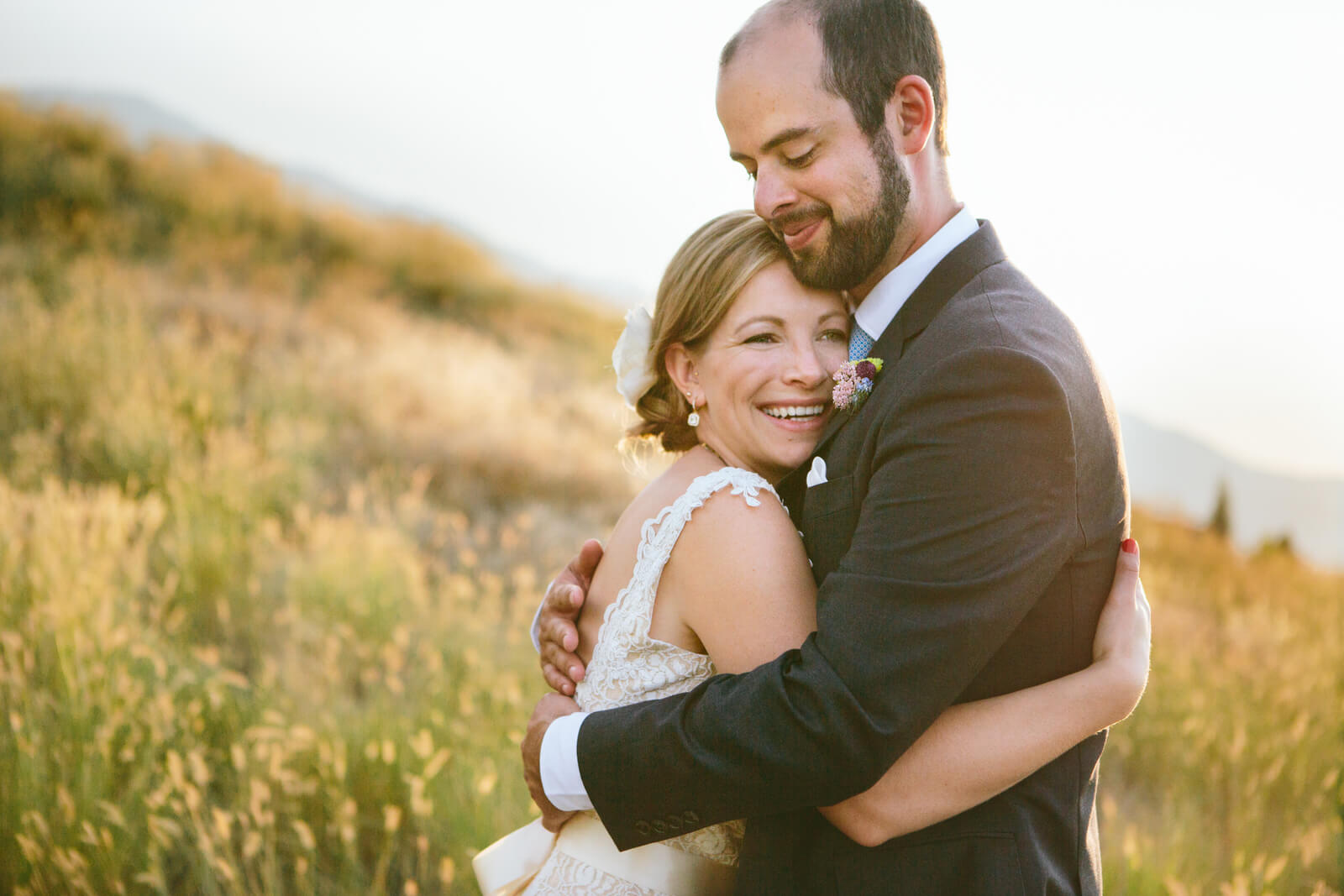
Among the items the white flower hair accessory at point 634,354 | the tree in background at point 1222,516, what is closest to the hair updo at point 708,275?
the white flower hair accessory at point 634,354

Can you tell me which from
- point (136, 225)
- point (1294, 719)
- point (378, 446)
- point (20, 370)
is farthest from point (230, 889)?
point (136, 225)

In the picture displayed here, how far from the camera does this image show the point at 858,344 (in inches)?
86.8

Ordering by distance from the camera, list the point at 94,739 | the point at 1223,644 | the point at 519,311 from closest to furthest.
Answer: the point at 94,739, the point at 1223,644, the point at 519,311

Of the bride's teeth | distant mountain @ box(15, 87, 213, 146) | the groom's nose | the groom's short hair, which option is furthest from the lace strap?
distant mountain @ box(15, 87, 213, 146)

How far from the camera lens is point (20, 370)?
721cm

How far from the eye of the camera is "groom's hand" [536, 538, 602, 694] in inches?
95.1

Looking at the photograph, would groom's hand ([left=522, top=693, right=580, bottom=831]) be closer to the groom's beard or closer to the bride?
the bride

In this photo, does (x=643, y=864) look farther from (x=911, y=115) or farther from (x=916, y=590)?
(x=911, y=115)

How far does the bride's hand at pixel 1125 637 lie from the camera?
1740 mm

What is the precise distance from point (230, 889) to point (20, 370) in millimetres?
5894

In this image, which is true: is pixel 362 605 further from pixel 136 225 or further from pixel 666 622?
pixel 136 225

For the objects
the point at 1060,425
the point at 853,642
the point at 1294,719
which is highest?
the point at 1060,425

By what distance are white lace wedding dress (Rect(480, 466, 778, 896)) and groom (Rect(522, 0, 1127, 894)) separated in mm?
139

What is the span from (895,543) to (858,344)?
71 cm
